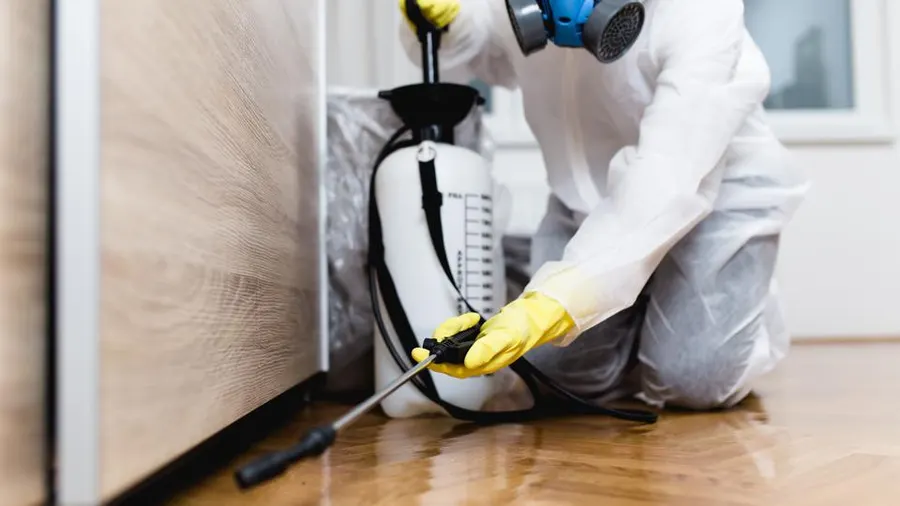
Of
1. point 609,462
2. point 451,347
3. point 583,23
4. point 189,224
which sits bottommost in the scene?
point 609,462

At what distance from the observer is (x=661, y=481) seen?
59cm

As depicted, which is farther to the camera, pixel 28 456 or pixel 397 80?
pixel 397 80

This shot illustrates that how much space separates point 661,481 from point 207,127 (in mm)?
439

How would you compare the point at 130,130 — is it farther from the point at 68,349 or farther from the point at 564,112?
the point at 564,112

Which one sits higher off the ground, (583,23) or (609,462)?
(583,23)

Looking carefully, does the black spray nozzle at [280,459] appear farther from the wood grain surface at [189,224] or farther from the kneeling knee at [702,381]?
the kneeling knee at [702,381]

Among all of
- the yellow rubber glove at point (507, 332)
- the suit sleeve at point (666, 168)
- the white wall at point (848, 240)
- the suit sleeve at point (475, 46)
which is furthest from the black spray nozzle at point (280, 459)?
the white wall at point (848, 240)

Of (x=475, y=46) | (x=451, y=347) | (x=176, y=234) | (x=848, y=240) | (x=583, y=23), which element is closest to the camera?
(x=176, y=234)

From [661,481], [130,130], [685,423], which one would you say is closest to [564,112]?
[685,423]

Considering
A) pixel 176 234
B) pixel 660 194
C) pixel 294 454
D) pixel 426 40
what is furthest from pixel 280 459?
pixel 426 40

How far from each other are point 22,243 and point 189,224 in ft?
0.44

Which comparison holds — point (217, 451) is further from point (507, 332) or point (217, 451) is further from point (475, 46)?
point (475, 46)

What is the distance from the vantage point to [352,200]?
1.06 meters

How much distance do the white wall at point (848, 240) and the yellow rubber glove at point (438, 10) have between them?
102cm
